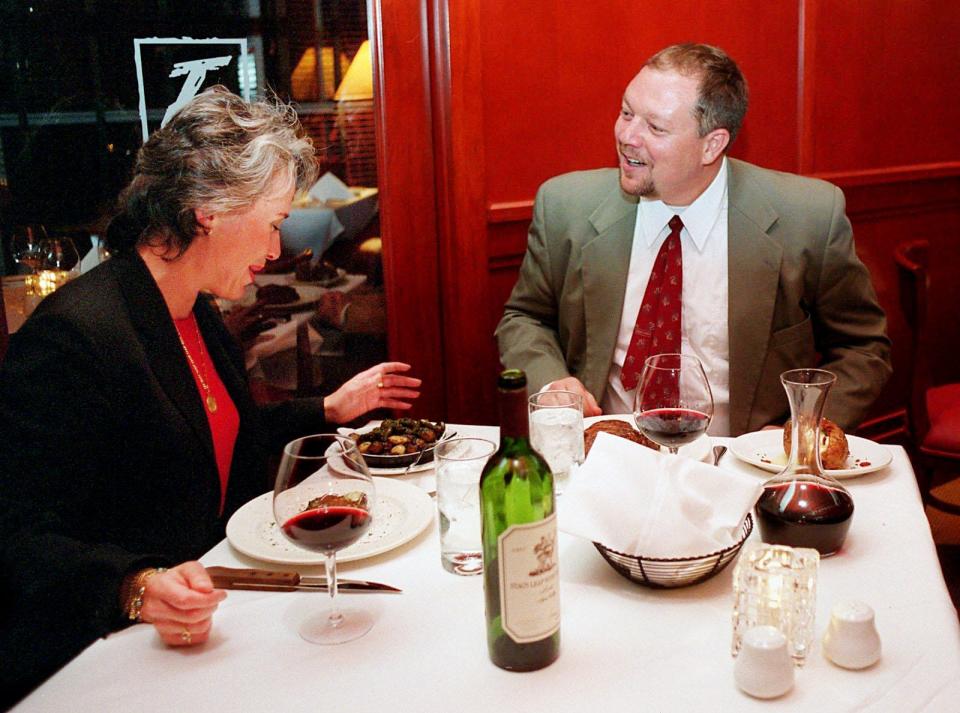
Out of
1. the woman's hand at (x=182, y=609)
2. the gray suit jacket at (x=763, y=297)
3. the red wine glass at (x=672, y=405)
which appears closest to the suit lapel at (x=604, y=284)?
the gray suit jacket at (x=763, y=297)

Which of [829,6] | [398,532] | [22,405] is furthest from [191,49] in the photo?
[829,6]

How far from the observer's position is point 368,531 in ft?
4.57

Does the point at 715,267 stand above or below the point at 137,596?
above

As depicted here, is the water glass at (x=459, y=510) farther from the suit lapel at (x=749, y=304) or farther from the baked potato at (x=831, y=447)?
the suit lapel at (x=749, y=304)

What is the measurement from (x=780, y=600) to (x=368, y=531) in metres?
0.58

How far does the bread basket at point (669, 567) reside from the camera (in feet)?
4.04

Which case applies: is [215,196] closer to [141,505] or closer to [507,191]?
[141,505]

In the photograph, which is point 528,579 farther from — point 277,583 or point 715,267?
point 715,267

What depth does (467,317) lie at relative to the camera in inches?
119

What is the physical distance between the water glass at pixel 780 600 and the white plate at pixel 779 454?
536mm

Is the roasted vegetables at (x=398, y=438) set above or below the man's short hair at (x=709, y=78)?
below

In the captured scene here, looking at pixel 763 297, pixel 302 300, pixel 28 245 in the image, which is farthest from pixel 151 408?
→ pixel 763 297

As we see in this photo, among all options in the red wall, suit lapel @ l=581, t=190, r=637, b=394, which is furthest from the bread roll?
the red wall

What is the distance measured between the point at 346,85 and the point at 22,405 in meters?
1.59
